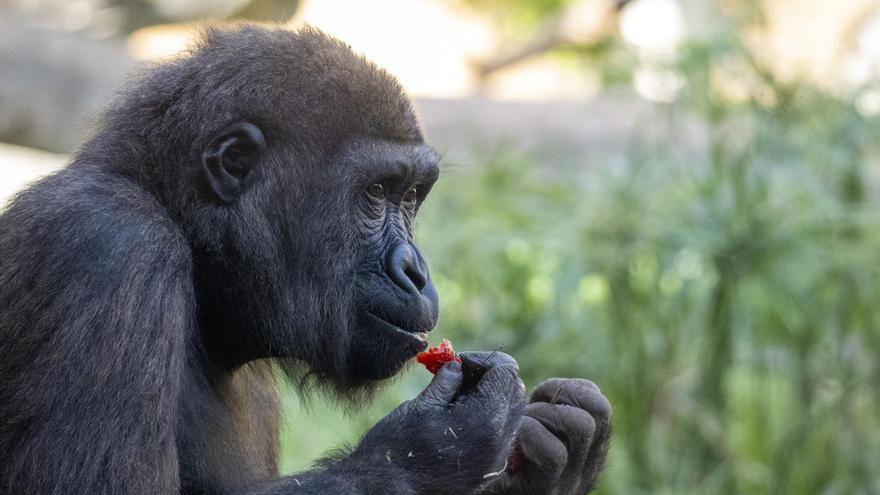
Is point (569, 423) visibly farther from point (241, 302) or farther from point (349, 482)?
point (241, 302)

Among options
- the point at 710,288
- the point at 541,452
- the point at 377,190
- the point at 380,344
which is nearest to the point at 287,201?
the point at 377,190

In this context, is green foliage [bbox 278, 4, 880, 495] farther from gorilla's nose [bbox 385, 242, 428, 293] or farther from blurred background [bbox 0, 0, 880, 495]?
gorilla's nose [bbox 385, 242, 428, 293]

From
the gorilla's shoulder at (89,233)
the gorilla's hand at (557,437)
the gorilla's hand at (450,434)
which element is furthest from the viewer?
the gorilla's hand at (557,437)

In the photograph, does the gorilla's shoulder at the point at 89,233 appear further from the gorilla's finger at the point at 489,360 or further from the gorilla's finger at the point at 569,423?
the gorilla's finger at the point at 569,423

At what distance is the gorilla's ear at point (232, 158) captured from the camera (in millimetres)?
3400

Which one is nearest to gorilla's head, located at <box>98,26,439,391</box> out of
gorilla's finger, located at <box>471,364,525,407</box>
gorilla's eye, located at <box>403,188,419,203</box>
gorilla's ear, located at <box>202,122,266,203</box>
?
gorilla's ear, located at <box>202,122,266,203</box>

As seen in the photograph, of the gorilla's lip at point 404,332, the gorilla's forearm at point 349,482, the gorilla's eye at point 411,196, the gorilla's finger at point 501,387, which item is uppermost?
the gorilla's eye at point 411,196

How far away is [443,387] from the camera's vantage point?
3250mm

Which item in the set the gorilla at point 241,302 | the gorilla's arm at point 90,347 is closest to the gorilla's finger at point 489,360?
the gorilla at point 241,302

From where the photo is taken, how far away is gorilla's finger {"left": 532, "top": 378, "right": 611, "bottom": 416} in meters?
3.75

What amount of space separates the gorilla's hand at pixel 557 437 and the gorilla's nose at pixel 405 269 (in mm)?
544

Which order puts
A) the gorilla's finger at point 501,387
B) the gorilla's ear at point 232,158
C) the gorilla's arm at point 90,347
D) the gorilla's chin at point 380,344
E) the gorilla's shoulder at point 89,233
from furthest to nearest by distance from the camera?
the gorilla's chin at point 380,344, the gorilla's ear at point 232,158, the gorilla's finger at point 501,387, the gorilla's shoulder at point 89,233, the gorilla's arm at point 90,347

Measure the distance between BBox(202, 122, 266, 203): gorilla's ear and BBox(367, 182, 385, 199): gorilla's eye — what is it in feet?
1.22

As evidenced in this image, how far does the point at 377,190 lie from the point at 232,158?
476 mm
